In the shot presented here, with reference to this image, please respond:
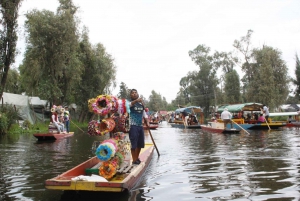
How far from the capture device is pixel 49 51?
1032 inches

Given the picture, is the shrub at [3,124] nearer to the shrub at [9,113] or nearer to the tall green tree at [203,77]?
the shrub at [9,113]

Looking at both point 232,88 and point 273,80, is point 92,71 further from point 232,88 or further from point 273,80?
point 232,88

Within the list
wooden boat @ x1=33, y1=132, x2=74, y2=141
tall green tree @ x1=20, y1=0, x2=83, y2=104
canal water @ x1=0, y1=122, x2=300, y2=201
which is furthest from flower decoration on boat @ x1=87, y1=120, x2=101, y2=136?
tall green tree @ x1=20, y1=0, x2=83, y2=104

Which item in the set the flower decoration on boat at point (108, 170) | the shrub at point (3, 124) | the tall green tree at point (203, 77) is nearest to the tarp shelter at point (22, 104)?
the shrub at point (3, 124)

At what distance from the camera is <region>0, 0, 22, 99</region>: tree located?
62.8 feet

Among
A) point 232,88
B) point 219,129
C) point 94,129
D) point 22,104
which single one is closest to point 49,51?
point 22,104

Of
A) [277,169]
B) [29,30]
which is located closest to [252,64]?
[29,30]

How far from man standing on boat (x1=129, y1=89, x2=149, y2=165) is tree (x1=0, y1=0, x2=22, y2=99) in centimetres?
1566

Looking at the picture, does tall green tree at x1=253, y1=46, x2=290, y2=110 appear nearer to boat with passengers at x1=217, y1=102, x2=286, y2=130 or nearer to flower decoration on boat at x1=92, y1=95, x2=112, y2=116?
boat with passengers at x1=217, y1=102, x2=286, y2=130

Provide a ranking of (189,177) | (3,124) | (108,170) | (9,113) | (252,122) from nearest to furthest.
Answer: (108,170) < (189,177) < (3,124) < (9,113) < (252,122)

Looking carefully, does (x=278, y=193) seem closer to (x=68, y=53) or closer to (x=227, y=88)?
(x=68, y=53)

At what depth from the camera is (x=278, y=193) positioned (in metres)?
5.11

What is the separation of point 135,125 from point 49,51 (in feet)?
70.5

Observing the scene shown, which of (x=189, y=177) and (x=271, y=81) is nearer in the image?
(x=189, y=177)
